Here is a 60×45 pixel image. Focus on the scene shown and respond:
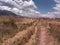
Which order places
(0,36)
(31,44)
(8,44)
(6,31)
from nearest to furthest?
1. (8,44)
2. (31,44)
3. (0,36)
4. (6,31)

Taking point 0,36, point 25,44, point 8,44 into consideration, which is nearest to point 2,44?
point 8,44

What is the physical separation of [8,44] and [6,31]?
1100 cm

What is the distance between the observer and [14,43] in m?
23.7

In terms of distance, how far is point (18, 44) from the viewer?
77.3 feet

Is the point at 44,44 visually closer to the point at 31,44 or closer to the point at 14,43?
the point at 31,44

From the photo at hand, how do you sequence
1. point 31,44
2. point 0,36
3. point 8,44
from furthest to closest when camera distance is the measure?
1. point 0,36
2. point 31,44
3. point 8,44

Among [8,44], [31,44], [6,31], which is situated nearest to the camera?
[8,44]

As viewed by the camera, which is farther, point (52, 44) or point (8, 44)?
point (52, 44)

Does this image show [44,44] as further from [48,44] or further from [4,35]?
[4,35]

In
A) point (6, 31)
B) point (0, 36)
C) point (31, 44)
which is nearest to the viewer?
point (31, 44)

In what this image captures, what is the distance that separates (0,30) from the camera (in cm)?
3203

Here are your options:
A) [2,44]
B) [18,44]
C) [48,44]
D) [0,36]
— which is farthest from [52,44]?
[0,36]

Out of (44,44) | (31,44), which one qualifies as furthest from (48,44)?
(31,44)

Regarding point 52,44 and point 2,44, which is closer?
point 2,44
